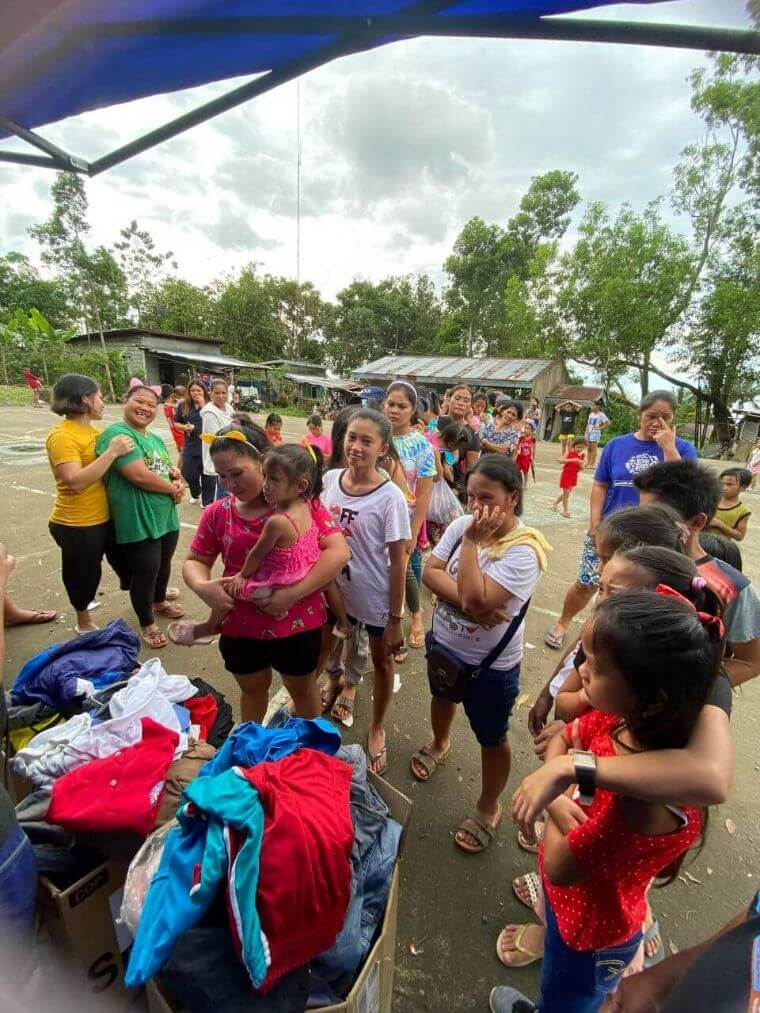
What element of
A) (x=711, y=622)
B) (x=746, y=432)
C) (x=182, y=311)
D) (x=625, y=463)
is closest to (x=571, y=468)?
(x=625, y=463)

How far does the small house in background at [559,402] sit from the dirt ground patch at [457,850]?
1998cm

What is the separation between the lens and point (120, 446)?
2.81m

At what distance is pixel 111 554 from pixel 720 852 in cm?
405

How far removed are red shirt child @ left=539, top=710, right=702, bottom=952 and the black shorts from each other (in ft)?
4.03

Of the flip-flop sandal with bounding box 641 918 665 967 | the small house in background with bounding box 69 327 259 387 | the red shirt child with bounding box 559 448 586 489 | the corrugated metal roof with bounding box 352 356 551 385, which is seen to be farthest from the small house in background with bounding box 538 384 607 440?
the flip-flop sandal with bounding box 641 918 665 967

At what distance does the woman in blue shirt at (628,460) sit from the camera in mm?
2883

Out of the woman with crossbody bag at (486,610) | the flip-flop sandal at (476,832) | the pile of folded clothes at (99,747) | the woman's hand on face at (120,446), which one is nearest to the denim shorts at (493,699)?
the woman with crossbody bag at (486,610)

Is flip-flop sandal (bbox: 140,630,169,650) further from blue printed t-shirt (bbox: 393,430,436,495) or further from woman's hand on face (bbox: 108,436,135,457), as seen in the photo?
blue printed t-shirt (bbox: 393,430,436,495)

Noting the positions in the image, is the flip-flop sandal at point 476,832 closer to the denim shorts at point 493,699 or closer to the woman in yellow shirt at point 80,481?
the denim shorts at point 493,699

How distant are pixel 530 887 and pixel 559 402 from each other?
23.5 metres

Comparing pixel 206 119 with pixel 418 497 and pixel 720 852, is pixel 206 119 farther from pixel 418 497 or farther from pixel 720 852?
pixel 720 852

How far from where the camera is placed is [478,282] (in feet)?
98.0

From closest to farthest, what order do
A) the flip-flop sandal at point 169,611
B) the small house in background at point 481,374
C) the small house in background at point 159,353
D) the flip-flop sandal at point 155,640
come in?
the flip-flop sandal at point 155,640 → the flip-flop sandal at point 169,611 → the small house in background at point 481,374 → the small house in background at point 159,353

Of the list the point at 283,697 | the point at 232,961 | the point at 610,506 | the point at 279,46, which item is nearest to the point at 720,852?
the point at 610,506
